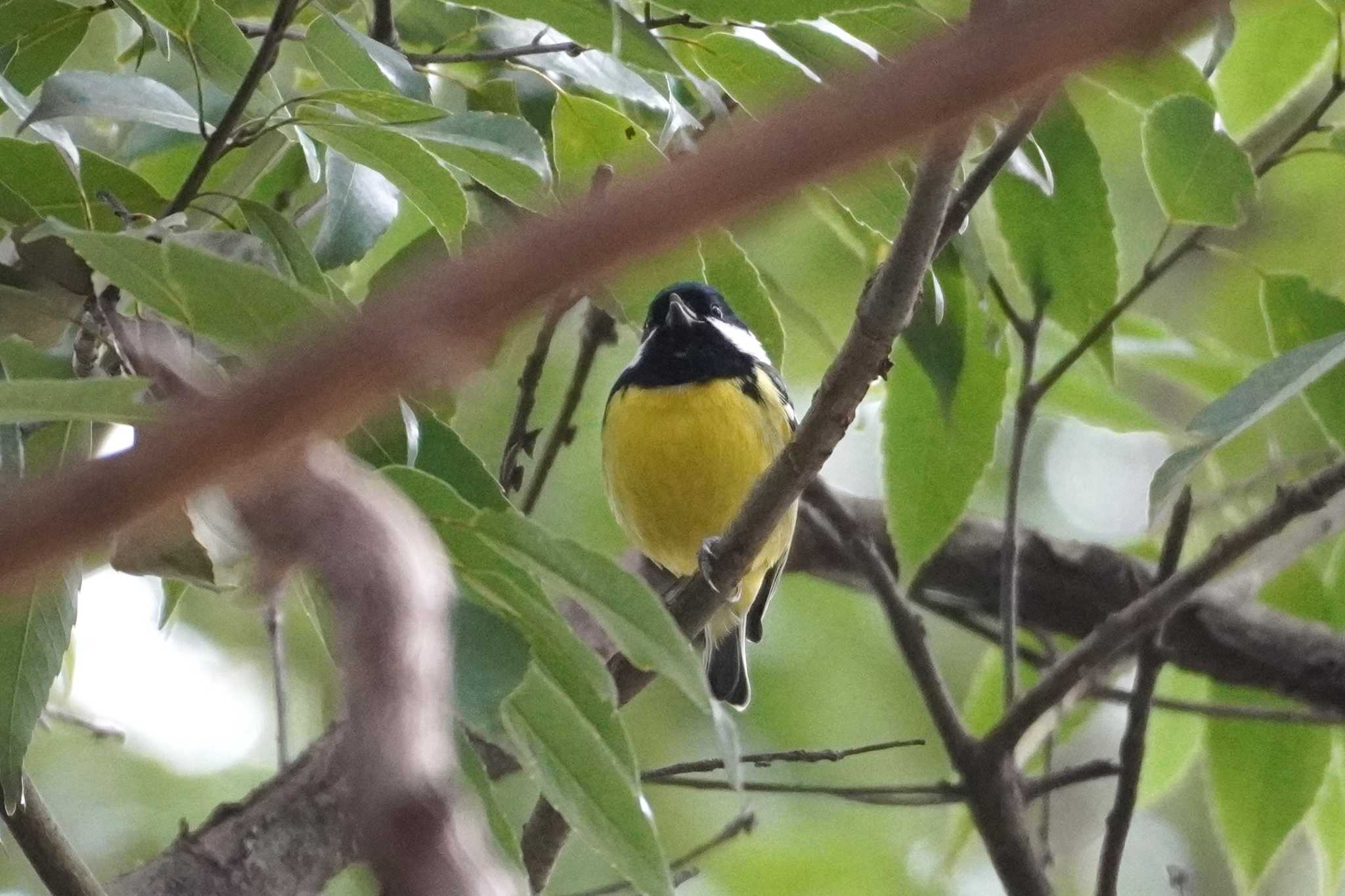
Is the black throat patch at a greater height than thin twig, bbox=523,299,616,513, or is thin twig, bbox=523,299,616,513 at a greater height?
thin twig, bbox=523,299,616,513

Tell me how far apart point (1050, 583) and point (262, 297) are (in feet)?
5.96

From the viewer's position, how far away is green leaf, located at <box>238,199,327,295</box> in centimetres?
113

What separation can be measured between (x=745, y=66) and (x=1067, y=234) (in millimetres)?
547

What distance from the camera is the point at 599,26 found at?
1176mm

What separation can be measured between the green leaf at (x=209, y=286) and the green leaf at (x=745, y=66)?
21.4 inches

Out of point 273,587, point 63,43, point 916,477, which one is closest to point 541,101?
point 63,43

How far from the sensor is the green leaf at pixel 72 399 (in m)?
0.83

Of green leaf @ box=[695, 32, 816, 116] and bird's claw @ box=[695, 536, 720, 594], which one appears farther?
bird's claw @ box=[695, 536, 720, 594]

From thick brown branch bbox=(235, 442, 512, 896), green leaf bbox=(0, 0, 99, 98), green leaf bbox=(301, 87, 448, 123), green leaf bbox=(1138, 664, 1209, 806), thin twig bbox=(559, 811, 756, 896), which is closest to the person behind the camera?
thick brown branch bbox=(235, 442, 512, 896)

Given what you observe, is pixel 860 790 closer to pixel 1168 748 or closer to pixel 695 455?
pixel 1168 748

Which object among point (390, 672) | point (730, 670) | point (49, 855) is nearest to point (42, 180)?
point (49, 855)

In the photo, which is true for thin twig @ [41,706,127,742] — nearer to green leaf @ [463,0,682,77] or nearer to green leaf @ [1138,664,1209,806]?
green leaf @ [463,0,682,77]

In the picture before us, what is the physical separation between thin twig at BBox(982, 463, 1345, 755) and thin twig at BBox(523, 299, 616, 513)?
0.59 m

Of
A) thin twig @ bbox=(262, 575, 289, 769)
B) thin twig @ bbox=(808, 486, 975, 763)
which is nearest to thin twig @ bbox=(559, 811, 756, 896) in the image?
thin twig @ bbox=(808, 486, 975, 763)
